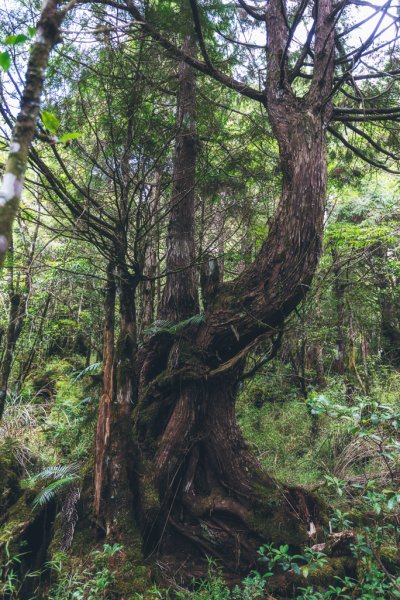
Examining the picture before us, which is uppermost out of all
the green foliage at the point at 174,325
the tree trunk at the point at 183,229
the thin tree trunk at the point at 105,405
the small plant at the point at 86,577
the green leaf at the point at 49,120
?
the tree trunk at the point at 183,229

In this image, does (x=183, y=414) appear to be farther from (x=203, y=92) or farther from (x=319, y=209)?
(x=203, y=92)

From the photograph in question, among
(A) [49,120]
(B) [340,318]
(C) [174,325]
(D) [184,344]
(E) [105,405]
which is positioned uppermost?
(B) [340,318]

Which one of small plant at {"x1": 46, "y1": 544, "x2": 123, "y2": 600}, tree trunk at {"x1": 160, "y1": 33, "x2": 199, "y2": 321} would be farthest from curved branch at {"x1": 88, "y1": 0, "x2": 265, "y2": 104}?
small plant at {"x1": 46, "y1": 544, "x2": 123, "y2": 600}

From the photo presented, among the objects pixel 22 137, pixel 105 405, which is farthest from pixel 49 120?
pixel 105 405

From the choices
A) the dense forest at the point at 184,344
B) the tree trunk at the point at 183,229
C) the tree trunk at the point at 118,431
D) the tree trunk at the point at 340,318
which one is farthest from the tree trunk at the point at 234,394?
the tree trunk at the point at 340,318

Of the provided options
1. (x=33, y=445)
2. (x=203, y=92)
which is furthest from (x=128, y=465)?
(x=203, y=92)

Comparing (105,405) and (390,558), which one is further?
(105,405)

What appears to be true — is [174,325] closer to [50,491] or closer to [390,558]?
[50,491]

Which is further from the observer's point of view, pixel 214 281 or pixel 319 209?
pixel 214 281

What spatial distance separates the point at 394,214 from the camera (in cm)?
841

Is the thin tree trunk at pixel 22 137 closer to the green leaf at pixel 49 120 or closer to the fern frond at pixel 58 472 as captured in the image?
the green leaf at pixel 49 120

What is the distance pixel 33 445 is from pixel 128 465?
2034 mm

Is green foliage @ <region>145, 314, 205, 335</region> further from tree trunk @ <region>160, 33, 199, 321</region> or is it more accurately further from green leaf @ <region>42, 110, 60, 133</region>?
green leaf @ <region>42, 110, 60, 133</region>

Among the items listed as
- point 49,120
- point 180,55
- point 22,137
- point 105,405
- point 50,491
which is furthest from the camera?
point 180,55
